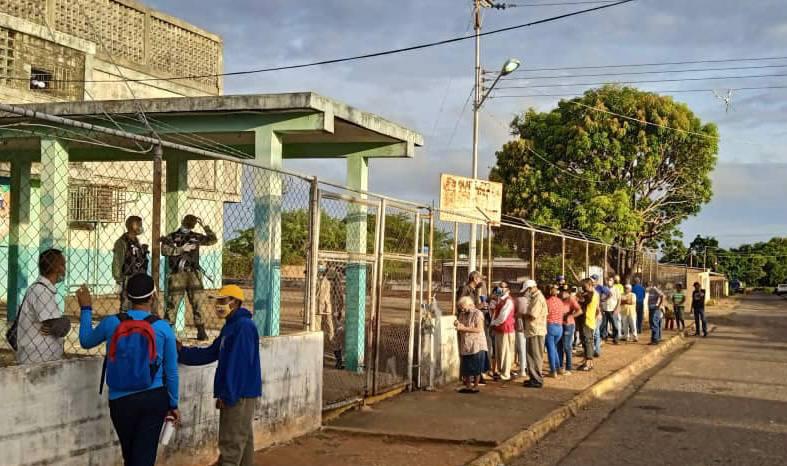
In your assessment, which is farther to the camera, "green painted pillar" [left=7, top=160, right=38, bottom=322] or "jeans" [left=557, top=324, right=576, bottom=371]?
"green painted pillar" [left=7, top=160, right=38, bottom=322]

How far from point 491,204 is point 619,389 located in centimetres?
444

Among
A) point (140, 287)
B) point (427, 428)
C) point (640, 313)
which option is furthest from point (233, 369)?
point (640, 313)

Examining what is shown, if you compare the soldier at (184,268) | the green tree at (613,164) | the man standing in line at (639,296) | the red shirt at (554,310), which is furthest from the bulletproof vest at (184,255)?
the green tree at (613,164)

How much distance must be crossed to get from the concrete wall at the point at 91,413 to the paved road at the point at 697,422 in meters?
2.44

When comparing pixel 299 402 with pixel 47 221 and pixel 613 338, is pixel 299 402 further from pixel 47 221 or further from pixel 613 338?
pixel 613 338

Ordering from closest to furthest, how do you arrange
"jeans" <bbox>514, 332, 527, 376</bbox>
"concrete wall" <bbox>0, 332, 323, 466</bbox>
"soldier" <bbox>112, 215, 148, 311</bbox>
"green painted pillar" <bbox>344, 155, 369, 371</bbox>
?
"concrete wall" <bbox>0, 332, 323, 466</bbox>, "soldier" <bbox>112, 215, 148, 311</bbox>, "green painted pillar" <bbox>344, 155, 369, 371</bbox>, "jeans" <bbox>514, 332, 527, 376</bbox>

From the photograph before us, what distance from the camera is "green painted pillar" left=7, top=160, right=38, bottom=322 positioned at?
1510 cm

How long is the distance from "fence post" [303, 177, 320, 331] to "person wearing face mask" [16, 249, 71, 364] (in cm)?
318

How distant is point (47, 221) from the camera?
1352cm

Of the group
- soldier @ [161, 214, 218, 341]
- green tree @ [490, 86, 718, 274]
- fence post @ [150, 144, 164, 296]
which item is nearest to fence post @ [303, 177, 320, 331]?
soldier @ [161, 214, 218, 341]

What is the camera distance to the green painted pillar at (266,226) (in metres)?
10.6

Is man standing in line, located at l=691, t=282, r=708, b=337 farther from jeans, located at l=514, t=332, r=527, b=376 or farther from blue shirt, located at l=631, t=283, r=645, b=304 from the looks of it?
jeans, located at l=514, t=332, r=527, b=376

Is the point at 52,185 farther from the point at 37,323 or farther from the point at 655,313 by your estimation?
the point at 655,313

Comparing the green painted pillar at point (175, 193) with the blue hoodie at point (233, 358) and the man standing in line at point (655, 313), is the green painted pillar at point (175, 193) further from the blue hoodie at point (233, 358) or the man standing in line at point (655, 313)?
the man standing in line at point (655, 313)
